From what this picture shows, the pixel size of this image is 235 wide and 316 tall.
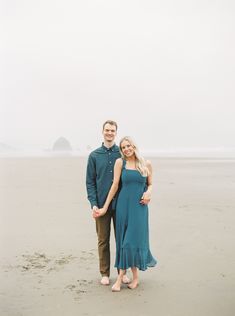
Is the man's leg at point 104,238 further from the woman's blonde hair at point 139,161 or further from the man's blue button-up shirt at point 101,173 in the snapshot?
the woman's blonde hair at point 139,161

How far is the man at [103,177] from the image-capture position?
5.09m

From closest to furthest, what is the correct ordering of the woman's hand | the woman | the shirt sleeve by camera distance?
the woman
the woman's hand
the shirt sleeve

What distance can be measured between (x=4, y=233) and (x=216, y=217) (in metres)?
4.34

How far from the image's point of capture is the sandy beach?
14.7 ft

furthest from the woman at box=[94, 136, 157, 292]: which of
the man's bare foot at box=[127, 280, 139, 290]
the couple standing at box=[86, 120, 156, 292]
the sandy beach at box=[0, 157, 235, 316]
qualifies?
the sandy beach at box=[0, 157, 235, 316]

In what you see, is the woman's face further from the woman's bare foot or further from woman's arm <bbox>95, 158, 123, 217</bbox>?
the woman's bare foot

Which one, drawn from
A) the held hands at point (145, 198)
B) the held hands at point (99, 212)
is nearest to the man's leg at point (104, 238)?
the held hands at point (99, 212)

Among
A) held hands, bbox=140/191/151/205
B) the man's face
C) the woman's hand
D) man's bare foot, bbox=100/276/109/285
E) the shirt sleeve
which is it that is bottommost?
man's bare foot, bbox=100/276/109/285

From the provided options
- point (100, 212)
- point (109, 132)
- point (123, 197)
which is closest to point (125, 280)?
point (100, 212)

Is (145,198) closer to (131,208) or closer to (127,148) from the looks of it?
(131,208)

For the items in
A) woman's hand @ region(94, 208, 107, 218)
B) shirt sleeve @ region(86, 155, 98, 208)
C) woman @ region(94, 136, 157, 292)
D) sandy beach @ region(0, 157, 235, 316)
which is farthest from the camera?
shirt sleeve @ region(86, 155, 98, 208)

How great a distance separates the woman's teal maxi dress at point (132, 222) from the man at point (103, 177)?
0.67ft

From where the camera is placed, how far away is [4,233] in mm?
7719

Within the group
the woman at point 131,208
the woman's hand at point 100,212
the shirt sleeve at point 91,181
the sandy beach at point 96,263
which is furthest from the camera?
the shirt sleeve at point 91,181
